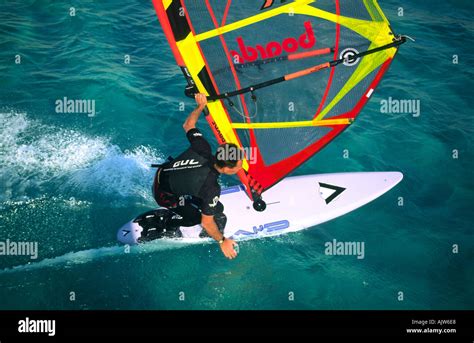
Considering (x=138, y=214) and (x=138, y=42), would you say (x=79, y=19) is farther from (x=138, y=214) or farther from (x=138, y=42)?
(x=138, y=214)

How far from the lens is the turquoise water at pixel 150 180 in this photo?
7.05 m

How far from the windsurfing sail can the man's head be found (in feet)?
2.48

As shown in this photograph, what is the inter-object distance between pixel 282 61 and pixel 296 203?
293 cm

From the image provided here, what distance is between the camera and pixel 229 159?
5.77 m

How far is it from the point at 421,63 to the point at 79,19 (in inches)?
360

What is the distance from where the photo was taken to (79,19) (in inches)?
485

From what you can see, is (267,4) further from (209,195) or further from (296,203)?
(296,203)

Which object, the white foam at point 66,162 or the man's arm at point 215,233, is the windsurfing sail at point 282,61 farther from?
the white foam at point 66,162

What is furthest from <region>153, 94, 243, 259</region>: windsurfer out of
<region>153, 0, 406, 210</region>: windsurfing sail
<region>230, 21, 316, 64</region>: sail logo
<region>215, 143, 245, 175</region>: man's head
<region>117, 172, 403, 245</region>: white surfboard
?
<region>117, 172, 403, 245</region>: white surfboard

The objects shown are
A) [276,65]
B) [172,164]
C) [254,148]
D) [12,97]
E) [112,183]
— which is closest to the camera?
[276,65]

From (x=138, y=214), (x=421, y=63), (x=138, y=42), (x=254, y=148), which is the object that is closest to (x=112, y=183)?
(x=138, y=214)

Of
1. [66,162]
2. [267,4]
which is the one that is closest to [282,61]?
[267,4]

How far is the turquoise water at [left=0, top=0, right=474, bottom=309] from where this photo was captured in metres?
7.05

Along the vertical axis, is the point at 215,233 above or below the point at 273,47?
below
